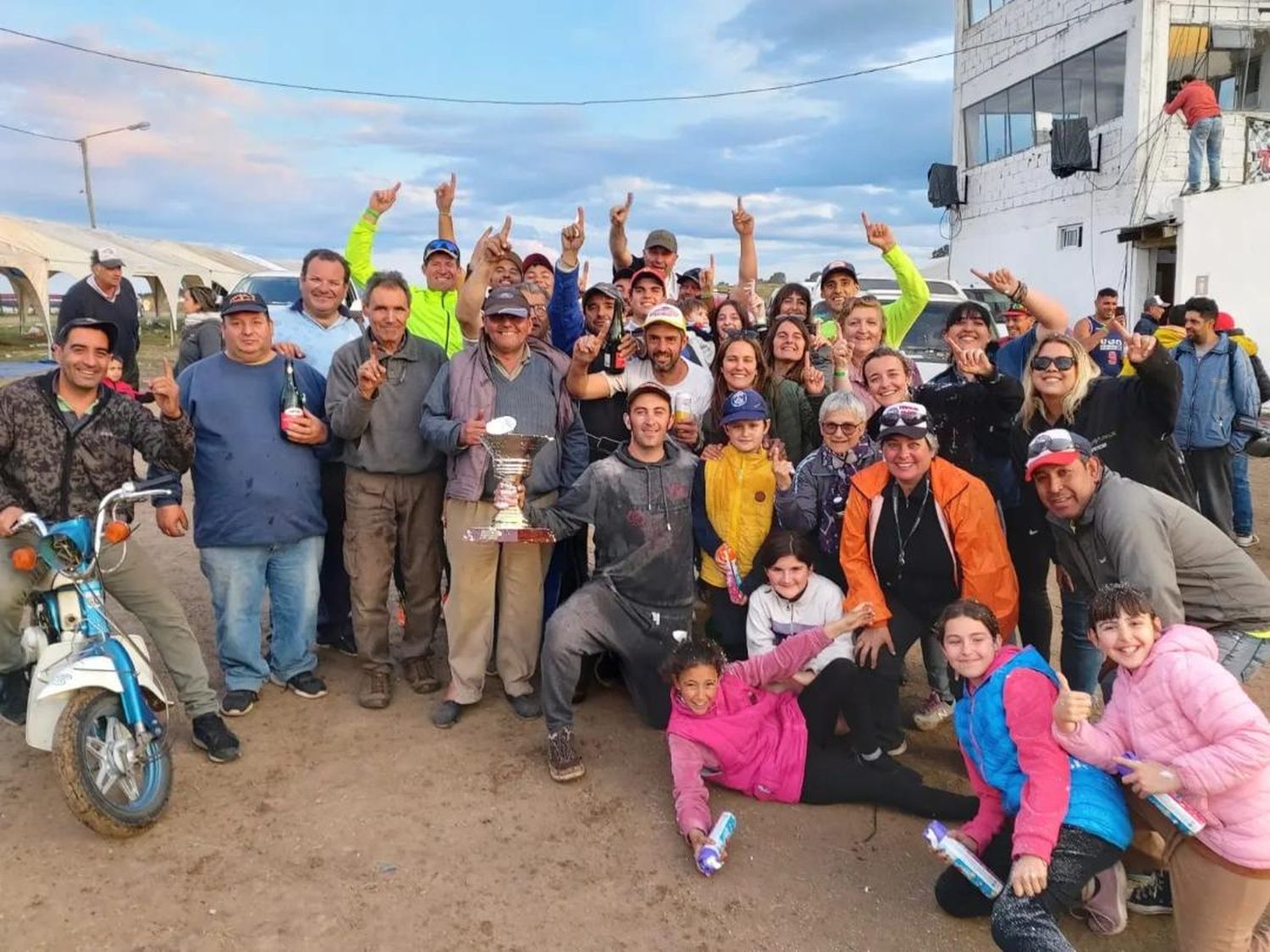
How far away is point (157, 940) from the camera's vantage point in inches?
122

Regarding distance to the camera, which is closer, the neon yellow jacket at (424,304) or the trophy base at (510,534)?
the trophy base at (510,534)

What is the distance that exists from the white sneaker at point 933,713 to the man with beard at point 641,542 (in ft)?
4.31

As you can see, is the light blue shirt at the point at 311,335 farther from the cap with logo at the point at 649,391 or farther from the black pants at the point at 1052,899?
the black pants at the point at 1052,899

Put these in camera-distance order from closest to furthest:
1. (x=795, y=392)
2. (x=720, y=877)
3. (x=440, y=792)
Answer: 1. (x=720, y=877)
2. (x=440, y=792)
3. (x=795, y=392)

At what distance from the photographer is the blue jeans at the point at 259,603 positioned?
4.72 m

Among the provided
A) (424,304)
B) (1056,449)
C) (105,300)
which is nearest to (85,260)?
(105,300)

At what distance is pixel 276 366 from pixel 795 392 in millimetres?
2844

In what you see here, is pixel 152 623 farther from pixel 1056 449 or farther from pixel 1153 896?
pixel 1153 896

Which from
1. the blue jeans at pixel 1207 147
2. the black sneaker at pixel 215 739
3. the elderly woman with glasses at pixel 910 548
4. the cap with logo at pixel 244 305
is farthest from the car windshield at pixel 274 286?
the blue jeans at pixel 1207 147

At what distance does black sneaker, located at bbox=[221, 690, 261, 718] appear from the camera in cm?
481

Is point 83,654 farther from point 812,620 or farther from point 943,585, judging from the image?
point 943,585

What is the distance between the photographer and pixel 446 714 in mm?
4766

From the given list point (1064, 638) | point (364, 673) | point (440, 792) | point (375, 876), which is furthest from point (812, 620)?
point (364, 673)

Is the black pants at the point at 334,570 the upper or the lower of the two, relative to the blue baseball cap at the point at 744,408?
lower
